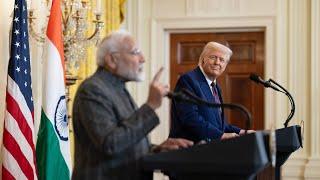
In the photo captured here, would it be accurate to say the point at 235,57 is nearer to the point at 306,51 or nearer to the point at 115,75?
the point at 306,51

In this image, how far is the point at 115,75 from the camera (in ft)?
7.15

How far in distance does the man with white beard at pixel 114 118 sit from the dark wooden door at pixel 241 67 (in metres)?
4.38

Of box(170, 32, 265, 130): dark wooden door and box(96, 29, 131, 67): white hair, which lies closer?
box(96, 29, 131, 67): white hair

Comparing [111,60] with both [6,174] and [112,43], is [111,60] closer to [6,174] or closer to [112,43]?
[112,43]

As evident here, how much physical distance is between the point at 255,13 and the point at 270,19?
0.17 meters

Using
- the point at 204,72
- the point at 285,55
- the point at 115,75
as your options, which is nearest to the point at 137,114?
the point at 115,75

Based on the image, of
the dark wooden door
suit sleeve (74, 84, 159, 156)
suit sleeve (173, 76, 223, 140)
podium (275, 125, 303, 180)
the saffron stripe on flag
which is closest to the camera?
suit sleeve (74, 84, 159, 156)

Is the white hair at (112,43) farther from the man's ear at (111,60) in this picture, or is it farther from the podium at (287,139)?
the podium at (287,139)

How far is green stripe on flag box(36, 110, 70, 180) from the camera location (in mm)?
3814

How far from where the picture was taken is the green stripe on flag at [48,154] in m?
3.81

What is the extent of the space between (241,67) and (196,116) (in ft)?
11.0

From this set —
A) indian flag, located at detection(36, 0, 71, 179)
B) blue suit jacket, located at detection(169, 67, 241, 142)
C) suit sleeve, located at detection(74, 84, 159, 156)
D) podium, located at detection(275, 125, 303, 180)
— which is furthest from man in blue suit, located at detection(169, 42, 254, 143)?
suit sleeve, located at detection(74, 84, 159, 156)

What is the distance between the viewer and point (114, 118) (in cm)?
207

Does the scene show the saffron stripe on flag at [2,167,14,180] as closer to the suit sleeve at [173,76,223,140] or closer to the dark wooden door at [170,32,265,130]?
the suit sleeve at [173,76,223,140]
